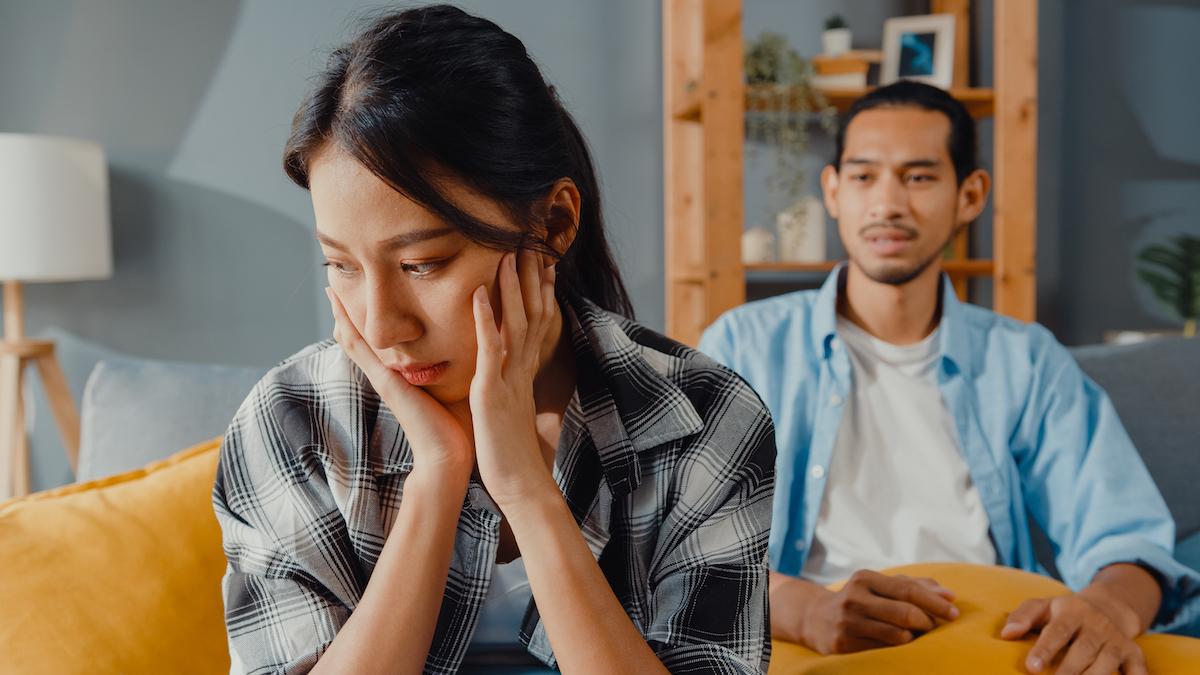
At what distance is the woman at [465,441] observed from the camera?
79cm

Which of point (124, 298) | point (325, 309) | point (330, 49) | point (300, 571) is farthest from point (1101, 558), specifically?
point (124, 298)

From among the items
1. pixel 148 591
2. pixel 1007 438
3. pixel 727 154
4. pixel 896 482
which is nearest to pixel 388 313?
pixel 148 591

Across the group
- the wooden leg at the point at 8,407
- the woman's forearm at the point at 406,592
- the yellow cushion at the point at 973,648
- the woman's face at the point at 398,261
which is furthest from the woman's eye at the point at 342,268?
the wooden leg at the point at 8,407

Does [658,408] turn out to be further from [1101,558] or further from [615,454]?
[1101,558]

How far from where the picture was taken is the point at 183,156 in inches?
106

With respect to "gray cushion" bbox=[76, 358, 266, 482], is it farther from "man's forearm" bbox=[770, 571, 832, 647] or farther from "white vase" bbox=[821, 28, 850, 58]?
"white vase" bbox=[821, 28, 850, 58]

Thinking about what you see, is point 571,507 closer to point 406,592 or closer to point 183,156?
point 406,592

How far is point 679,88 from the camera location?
2.76m

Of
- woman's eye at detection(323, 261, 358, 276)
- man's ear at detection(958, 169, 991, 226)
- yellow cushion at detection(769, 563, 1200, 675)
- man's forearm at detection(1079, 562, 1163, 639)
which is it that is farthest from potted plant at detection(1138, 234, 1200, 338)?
woman's eye at detection(323, 261, 358, 276)

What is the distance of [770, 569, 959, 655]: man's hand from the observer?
107 cm

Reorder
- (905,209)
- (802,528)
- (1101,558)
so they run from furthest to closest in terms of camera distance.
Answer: (905,209)
(802,528)
(1101,558)

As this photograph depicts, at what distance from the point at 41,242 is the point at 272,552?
6.03 ft

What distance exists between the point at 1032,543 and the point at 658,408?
107 cm

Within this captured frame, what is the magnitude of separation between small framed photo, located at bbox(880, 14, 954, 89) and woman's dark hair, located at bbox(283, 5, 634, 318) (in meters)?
2.32
